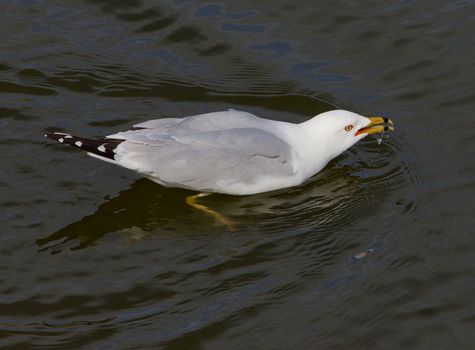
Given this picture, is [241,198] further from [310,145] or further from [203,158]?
[310,145]

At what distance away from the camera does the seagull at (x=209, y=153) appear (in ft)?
30.7

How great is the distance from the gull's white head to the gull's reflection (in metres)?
0.37

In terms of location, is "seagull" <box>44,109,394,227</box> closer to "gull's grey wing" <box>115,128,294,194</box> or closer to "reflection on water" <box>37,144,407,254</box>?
"gull's grey wing" <box>115,128,294,194</box>

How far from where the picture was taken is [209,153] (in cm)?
935

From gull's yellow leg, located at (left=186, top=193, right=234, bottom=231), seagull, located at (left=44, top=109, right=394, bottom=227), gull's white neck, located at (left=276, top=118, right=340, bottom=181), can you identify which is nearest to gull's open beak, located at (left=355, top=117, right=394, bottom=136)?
gull's white neck, located at (left=276, top=118, right=340, bottom=181)

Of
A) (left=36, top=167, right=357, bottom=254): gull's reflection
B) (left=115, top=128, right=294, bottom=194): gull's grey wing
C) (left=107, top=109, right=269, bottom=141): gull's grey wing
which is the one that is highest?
(left=107, top=109, right=269, bottom=141): gull's grey wing

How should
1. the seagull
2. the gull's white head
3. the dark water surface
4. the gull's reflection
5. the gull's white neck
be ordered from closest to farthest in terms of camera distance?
the dark water surface < the gull's reflection < the seagull < the gull's white neck < the gull's white head

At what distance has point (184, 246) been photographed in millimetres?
8828

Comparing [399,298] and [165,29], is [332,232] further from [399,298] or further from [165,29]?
[165,29]

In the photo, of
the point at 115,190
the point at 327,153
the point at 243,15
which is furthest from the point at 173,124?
the point at 243,15

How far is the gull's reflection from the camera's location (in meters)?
9.08

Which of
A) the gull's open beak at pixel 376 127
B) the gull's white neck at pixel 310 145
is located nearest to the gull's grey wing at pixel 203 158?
the gull's white neck at pixel 310 145

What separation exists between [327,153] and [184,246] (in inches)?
79.7

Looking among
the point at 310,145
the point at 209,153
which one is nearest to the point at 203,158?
the point at 209,153
